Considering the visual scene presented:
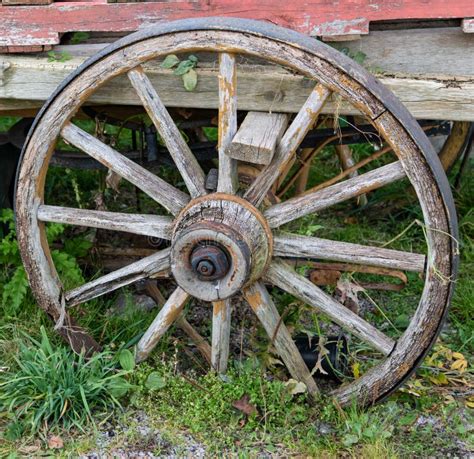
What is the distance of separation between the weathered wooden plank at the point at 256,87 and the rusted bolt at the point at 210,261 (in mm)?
601

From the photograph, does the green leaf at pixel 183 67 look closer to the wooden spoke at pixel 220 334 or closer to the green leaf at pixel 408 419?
the wooden spoke at pixel 220 334

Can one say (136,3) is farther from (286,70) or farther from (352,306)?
(352,306)

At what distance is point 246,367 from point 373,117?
1.24m

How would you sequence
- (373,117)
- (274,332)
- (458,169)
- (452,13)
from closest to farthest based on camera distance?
(373,117) < (452,13) < (274,332) < (458,169)

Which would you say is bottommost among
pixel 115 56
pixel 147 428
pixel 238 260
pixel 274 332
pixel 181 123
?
pixel 147 428

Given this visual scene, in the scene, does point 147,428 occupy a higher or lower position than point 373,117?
lower

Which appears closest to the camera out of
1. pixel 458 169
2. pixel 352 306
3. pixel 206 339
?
pixel 352 306

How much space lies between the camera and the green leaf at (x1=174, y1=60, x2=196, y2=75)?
3201 millimetres

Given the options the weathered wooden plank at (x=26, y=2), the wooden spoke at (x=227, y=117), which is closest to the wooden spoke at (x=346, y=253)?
the wooden spoke at (x=227, y=117)

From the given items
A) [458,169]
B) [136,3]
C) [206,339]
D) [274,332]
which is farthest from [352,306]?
[458,169]

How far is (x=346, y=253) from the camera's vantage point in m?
3.17

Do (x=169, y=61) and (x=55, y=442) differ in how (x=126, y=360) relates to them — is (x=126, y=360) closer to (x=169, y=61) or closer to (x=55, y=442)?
(x=55, y=442)

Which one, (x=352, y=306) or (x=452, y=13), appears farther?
(x=352, y=306)

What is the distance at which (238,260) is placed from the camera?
308 centimetres
